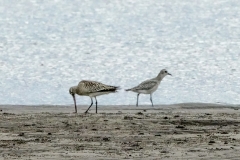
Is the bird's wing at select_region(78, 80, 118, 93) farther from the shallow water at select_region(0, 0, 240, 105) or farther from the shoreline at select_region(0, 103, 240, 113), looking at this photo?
the shallow water at select_region(0, 0, 240, 105)

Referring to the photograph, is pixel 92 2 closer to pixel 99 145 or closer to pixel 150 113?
pixel 150 113

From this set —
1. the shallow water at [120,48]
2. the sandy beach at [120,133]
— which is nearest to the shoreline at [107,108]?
the sandy beach at [120,133]

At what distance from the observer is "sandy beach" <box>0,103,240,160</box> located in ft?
35.9

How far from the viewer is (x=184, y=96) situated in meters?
20.5

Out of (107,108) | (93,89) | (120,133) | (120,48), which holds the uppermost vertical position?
(120,48)

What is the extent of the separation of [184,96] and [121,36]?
54.2 ft

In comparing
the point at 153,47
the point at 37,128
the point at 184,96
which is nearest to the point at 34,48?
the point at 153,47

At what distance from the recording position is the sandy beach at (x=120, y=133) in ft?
35.9

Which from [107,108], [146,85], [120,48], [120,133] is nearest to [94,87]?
[107,108]

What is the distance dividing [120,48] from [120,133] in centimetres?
1949

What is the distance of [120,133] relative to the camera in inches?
501

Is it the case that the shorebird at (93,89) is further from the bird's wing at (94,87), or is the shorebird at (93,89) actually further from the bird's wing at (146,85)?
the bird's wing at (146,85)

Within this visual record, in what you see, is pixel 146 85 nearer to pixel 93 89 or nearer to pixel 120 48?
pixel 93 89

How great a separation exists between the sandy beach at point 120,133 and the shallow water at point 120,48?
3954 mm
